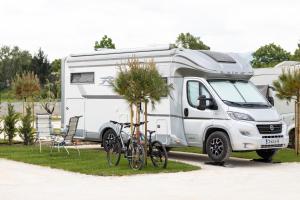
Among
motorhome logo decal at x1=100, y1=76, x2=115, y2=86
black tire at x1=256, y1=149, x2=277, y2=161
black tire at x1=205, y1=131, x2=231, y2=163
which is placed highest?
motorhome logo decal at x1=100, y1=76, x2=115, y2=86

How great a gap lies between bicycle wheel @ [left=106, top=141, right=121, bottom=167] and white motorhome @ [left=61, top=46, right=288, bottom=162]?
1909 millimetres

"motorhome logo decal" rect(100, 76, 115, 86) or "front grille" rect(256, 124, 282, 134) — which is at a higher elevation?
"motorhome logo decal" rect(100, 76, 115, 86)

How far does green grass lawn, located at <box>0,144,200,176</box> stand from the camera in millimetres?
12320

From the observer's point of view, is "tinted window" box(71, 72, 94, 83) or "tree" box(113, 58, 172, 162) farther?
"tinted window" box(71, 72, 94, 83)

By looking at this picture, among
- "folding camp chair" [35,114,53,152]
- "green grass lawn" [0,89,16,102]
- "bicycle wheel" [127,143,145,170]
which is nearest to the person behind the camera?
"bicycle wheel" [127,143,145,170]

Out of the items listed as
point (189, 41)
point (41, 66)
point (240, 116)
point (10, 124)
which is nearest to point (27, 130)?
point (10, 124)

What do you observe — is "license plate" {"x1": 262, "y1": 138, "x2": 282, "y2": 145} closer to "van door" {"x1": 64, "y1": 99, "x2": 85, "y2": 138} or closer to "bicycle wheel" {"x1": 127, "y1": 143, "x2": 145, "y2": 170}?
"bicycle wheel" {"x1": 127, "y1": 143, "x2": 145, "y2": 170}

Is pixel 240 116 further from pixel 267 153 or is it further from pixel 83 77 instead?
pixel 83 77

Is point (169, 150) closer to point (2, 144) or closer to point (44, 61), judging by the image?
point (2, 144)

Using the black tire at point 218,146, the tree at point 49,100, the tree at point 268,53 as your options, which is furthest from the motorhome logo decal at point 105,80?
the tree at point 268,53

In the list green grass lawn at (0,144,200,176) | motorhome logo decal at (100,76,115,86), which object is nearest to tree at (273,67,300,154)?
green grass lawn at (0,144,200,176)

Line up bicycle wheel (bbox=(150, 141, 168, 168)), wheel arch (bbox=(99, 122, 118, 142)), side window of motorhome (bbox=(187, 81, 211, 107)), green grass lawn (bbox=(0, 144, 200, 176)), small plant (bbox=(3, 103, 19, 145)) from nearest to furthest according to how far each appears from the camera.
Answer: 1. green grass lawn (bbox=(0, 144, 200, 176))
2. bicycle wheel (bbox=(150, 141, 168, 168))
3. side window of motorhome (bbox=(187, 81, 211, 107))
4. wheel arch (bbox=(99, 122, 118, 142))
5. small plant (bbox=(3, 103, 19, 145))

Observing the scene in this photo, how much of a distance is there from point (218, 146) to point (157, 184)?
383 centimetres

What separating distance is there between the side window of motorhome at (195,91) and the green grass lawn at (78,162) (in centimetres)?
166
